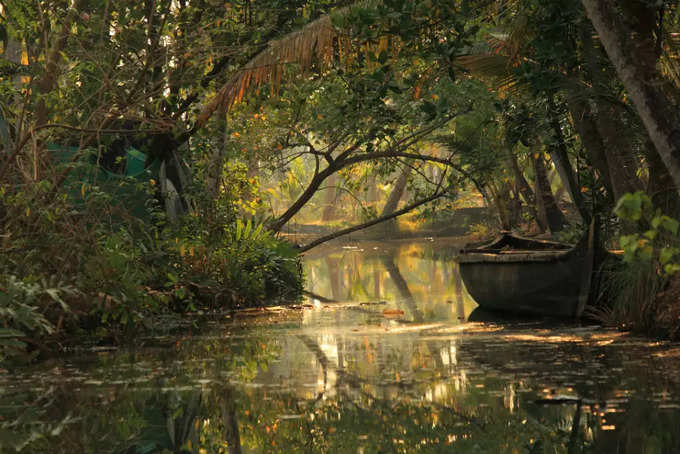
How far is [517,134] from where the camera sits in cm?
1312

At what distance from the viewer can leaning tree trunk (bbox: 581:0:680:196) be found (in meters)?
8.09

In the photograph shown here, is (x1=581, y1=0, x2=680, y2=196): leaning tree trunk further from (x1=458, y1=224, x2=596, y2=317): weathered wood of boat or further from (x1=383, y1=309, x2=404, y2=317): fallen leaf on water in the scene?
(x1=383, y1=309, x2=404, y2=317): fallen leaf on water

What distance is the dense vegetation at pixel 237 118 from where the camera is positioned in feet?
31.5

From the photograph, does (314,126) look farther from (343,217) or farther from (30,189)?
(343,217)

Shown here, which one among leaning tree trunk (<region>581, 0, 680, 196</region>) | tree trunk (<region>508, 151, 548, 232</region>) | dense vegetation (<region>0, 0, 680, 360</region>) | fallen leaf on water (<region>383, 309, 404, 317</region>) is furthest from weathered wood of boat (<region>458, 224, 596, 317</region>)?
tree trunk (<region>508, 151, 548, 232</region>)

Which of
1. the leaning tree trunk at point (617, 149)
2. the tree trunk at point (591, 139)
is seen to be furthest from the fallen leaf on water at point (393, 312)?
the leaning tree trunk at point (617, 149)

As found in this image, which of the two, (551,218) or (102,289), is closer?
(102,289)

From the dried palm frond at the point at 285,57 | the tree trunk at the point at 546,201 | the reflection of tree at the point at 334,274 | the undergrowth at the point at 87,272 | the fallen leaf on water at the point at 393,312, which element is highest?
the dried palm frond at the point at 285,57

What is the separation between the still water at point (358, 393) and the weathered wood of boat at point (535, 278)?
0.91m

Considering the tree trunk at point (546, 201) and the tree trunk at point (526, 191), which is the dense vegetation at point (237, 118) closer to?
the tree trunk at point (546, 201)

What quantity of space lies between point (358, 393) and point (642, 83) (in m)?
3.81

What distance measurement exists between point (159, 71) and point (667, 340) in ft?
31.4

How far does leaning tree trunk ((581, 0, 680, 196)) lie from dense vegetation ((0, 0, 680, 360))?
1 cm

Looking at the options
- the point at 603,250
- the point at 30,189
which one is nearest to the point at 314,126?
the point at 603,250
